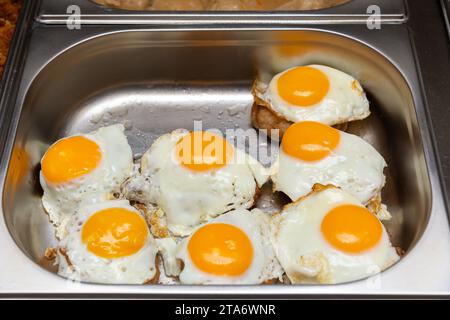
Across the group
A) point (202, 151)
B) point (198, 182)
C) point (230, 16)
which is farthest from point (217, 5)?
point (198, 182)

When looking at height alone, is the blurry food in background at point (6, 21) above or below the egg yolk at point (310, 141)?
above

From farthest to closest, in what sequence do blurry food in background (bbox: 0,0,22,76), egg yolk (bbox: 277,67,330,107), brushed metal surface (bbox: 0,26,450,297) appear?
blurry food in background (bbox: 0,0,22,76)
egg yolk (bbox: 277,67,330,107)
brushed metal surface (bbox: 0,26,450,297)

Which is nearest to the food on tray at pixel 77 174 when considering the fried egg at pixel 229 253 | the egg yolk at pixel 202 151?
the egg yolk at pixel 202 151

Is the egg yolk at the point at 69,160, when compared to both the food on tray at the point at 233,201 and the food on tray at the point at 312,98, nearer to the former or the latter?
the food on tray at the point at 233,201

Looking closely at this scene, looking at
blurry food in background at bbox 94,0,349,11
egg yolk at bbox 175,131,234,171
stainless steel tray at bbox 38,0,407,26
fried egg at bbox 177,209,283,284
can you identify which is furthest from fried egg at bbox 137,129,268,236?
blurry food in background at bbox 94,0,349,11

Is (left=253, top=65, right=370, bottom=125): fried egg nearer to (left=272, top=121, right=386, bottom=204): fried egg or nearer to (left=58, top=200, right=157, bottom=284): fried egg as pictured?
(left=272, top=121, right=386, bottom=204): fried egg

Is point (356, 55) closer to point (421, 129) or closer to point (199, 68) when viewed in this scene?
point (421, 129)

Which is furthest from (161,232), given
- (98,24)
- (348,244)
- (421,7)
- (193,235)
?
(421,7)
